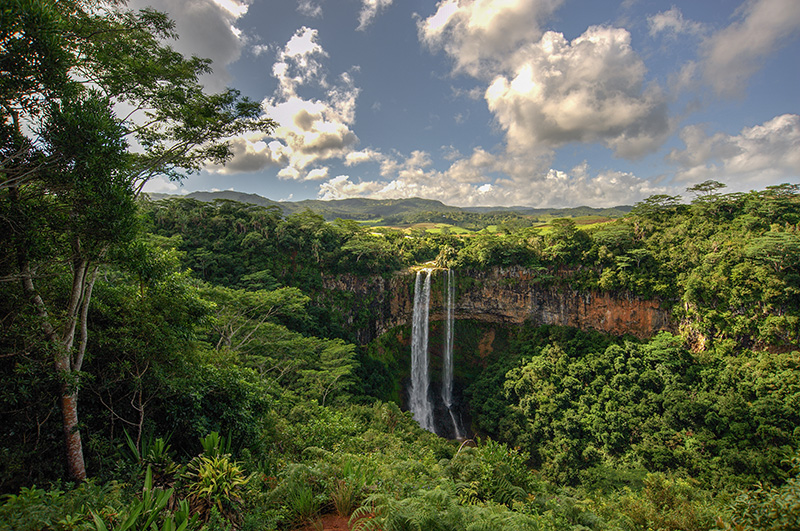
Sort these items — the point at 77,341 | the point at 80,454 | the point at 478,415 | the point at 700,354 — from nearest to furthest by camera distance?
the point at 80,454
the point at 77,341
the point at 700,354
the point at 478,415

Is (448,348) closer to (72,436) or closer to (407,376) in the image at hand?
(407,376)

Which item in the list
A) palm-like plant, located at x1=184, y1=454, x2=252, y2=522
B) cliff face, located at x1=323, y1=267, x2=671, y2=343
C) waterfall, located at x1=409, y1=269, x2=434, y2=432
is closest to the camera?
palm-like plant, located at x1=184, y1=454, x2=252, y2=522

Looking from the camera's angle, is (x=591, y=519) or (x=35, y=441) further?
(x=591, y=519)

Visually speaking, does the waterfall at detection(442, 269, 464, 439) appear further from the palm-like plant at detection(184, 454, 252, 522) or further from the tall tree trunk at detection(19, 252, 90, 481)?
the palm-like plant at detection(184, 454, 252, 522)

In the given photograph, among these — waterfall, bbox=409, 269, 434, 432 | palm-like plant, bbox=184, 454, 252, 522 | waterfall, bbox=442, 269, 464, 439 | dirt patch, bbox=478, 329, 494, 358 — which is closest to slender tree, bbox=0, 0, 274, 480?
palm-like plant, bbox=184, 454, 252, 522

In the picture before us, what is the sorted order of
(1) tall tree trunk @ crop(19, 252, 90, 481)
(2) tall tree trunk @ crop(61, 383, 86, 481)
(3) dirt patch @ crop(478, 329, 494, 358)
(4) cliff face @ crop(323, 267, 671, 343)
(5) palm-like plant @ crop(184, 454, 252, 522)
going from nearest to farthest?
(5) palm-like plant @ crop(184, 454, 252, 522), (1) tall tree trunk @ crop(19, 252, 90, 481), (2) tall tree trunk @ crop(61, 383, 86, 481), (4) cliff face @ crop(323, 267, 671, 343), (3) dirt patch @ crop(478, 329, 494, 358)

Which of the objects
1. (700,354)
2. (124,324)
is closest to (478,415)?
(700,354)

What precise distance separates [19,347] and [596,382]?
29.1m

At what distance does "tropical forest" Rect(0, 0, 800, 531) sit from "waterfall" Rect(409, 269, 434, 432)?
0.24 meters

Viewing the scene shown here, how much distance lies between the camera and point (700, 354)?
2078 cm

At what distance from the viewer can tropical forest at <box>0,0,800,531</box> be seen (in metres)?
4.23

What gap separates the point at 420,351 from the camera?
114 feet

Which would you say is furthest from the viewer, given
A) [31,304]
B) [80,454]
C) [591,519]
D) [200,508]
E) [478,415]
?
[478,415]

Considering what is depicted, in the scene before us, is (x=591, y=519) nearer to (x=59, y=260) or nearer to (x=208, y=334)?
(x=59, y=260)
